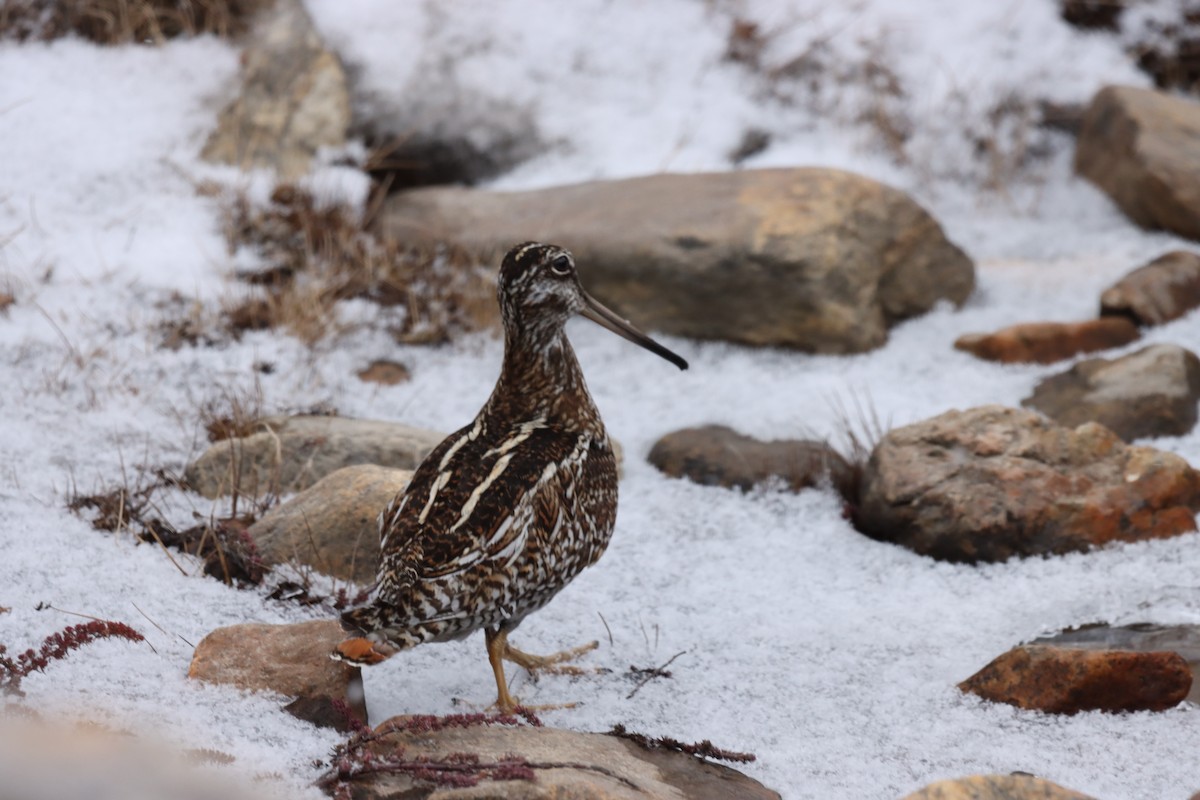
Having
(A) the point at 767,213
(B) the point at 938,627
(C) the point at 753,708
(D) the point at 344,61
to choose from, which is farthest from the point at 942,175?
(C) the point at 753,708

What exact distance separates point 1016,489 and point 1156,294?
2343mm

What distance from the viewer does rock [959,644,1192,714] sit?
354cm

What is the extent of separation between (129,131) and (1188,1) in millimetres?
7388

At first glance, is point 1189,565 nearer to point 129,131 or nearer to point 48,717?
point 48,717

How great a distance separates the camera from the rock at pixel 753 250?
6426mm

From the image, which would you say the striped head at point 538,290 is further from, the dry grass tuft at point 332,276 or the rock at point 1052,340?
the rock at point 1052,340

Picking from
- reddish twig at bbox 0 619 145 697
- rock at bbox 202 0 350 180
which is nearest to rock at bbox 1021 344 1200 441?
reddish twig at bbox 0 619 145 697

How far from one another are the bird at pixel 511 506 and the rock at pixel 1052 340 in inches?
112

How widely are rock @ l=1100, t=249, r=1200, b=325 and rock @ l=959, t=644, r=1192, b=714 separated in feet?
10.9

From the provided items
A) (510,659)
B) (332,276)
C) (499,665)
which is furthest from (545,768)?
(332,276)

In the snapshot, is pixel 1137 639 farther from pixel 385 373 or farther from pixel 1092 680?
pixel 385 373

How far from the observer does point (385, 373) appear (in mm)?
6238

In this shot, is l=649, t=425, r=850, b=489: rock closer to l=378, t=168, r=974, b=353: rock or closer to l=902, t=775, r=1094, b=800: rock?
l=378, t=168, r=974, b=353: rock

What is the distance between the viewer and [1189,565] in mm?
4473
